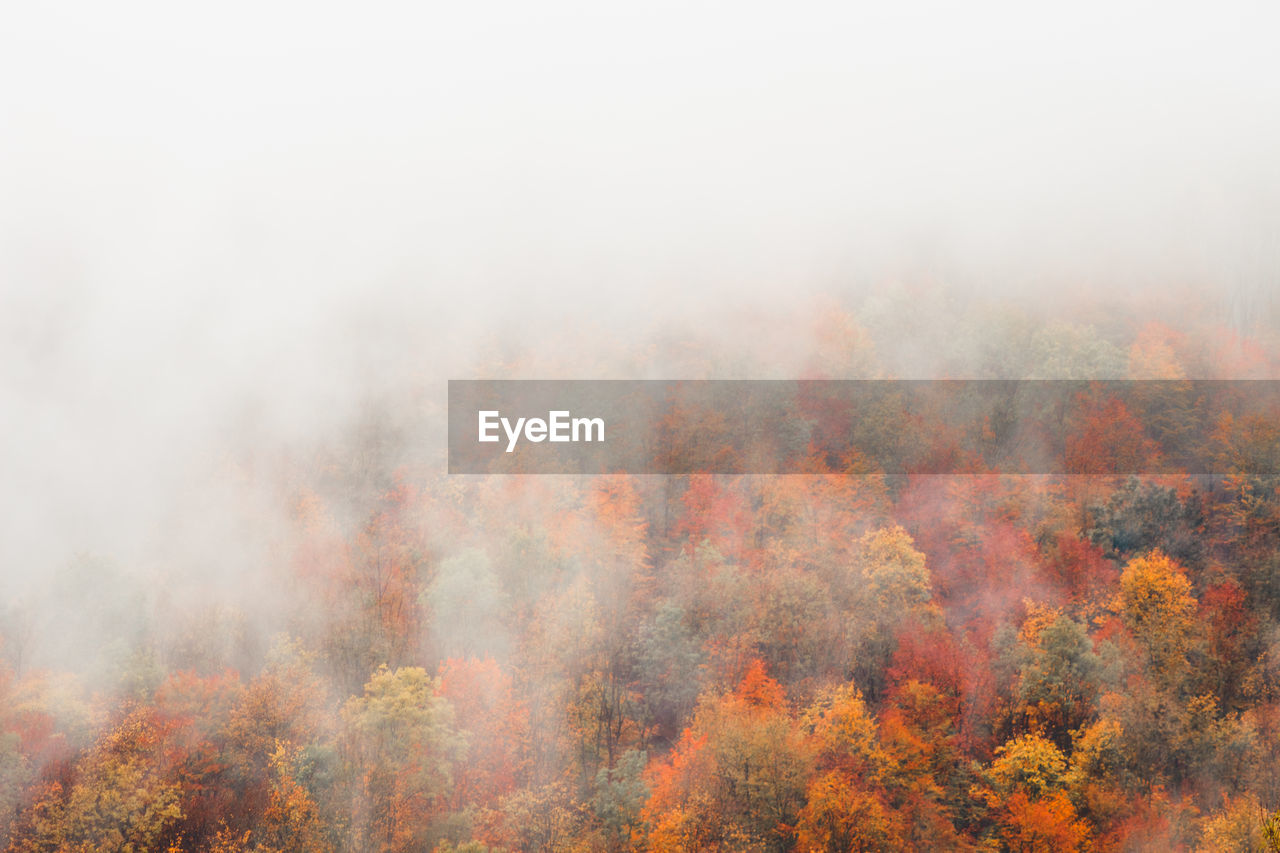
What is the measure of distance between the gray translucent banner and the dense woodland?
4.84ft

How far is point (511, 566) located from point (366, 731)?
21764mm

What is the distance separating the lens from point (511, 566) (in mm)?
84188

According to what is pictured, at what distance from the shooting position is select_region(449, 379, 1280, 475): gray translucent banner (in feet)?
306

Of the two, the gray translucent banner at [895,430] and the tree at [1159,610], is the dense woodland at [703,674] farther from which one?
the gray translucent banner at [895,430]

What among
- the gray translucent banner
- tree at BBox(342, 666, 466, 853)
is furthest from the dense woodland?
the gray translucent banner

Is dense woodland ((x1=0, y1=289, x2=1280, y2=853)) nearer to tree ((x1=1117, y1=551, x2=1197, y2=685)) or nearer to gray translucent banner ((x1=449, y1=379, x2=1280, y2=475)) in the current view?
tree ((x1=1117, y1=551, x2=1197, y2=685))

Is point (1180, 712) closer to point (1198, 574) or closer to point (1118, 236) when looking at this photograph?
point (1198, 574)

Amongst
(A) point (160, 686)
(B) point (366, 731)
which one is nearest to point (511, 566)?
(B) point (366, 731)

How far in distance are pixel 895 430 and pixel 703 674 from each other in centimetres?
3953

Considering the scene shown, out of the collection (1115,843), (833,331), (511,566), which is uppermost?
(833,331)

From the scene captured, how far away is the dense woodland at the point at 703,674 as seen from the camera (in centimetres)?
6300

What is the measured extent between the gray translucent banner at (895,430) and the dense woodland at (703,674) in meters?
1.48

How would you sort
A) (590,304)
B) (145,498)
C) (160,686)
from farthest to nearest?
(590,304) → (145,498) → (160,686)

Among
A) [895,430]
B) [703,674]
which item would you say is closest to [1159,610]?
[895,430]
